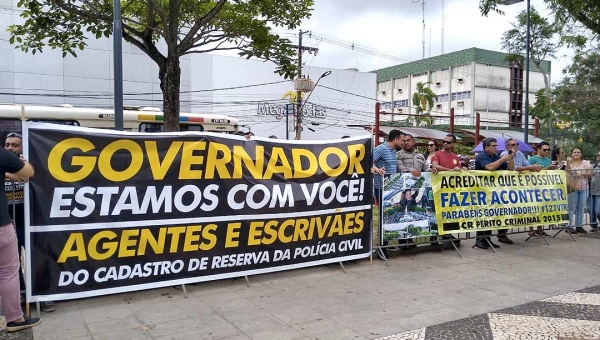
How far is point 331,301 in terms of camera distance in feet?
17.8

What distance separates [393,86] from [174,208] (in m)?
90.1

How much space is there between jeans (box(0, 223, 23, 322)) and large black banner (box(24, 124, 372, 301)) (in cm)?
30

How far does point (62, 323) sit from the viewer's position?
4.64 m

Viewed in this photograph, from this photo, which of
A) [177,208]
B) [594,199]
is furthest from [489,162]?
[177,208]

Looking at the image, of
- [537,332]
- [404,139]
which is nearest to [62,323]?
[537,332]

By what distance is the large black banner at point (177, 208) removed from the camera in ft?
16.1

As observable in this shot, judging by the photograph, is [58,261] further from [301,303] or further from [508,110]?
[508,110]

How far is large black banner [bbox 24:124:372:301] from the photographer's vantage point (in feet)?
16.1

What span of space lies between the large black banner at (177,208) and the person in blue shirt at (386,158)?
385mm

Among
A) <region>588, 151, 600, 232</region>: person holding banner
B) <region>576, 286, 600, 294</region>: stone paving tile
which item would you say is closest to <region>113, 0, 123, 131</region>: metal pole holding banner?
<region>576, 286, 600, 294</region>: stone paving tile

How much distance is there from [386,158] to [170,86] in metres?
4.49

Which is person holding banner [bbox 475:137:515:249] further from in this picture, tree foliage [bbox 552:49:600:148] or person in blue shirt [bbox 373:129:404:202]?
tree foliage [bbox 552:49:600:148]

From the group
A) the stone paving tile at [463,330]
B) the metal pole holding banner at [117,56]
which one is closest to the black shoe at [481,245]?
the stone paving tile at [463,330]

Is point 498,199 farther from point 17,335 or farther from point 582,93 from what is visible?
point 582,93
